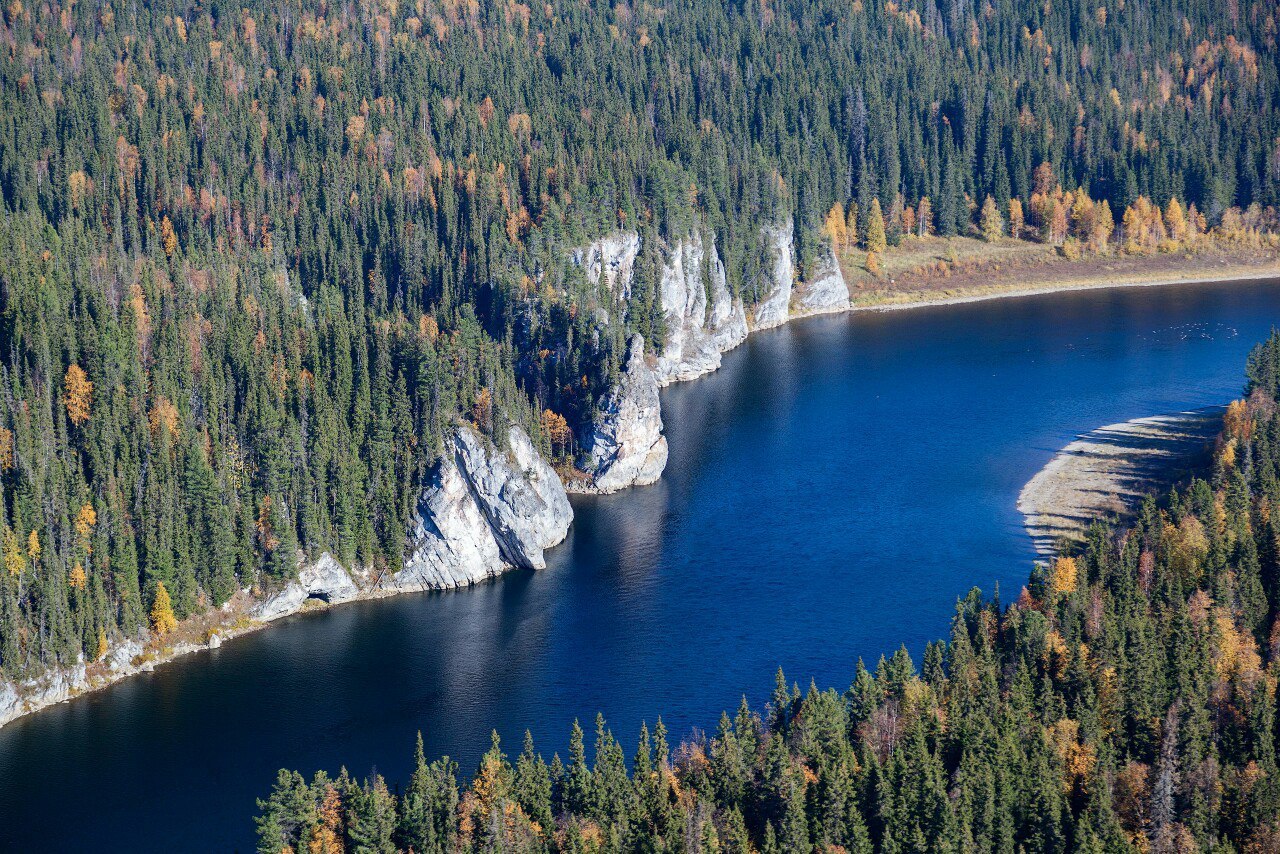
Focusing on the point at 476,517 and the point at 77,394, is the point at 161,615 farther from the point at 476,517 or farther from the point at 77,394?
the point at 476,517

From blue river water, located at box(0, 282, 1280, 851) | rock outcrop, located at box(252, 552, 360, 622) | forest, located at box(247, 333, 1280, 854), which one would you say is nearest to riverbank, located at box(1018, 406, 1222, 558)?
blue river water, located at box(0, 282, 1280, 851)

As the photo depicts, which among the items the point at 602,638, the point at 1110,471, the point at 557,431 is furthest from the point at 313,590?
the point at 1110,471

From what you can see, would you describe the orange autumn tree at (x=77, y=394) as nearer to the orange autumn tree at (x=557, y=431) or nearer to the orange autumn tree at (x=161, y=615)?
the orange autumn tree at (x=161, y=615)

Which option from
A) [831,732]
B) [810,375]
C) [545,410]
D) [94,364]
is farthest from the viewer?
[810,375]

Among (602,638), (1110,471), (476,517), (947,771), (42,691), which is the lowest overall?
(947,771)

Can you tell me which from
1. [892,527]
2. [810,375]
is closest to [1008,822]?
[892,527]

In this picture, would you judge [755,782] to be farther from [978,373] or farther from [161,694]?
[978,373]

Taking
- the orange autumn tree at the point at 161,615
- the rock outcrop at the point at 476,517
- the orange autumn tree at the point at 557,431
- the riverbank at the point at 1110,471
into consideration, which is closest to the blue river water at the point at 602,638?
the rock outcrop at the point at 476,517
